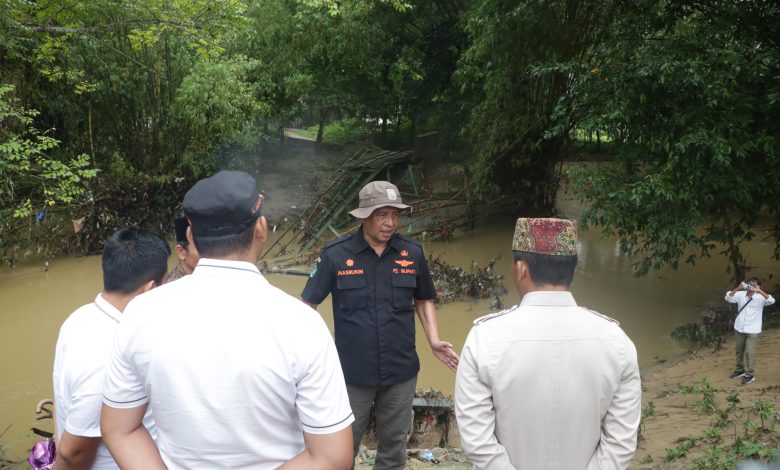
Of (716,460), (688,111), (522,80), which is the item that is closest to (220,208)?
(716,460)

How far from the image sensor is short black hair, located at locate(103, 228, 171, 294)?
2.21 meters

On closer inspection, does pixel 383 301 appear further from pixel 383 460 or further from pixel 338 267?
pixel 383 460

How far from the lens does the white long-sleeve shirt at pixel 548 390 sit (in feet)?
6.54

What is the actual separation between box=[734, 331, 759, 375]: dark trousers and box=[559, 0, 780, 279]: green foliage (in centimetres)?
136

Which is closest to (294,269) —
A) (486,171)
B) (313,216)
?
(313,216)

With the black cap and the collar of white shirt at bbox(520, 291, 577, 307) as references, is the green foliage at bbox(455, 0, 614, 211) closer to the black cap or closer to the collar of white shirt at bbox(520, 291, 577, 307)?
the collar of white shirt at bbox(520, 291, 577, 307)

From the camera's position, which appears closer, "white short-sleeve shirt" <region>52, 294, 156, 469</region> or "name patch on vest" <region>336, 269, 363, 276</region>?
"white short-sleeve shirt" <region>52, 294, 156, 469</region>

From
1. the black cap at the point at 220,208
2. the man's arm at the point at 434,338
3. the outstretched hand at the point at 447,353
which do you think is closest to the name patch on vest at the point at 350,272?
the man's arm at the point at 434,338

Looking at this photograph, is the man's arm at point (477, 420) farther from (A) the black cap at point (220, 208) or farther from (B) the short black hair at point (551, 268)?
(A) the black cap at point (220, 208)

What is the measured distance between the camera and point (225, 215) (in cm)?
168

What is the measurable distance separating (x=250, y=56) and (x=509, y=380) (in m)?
13.8

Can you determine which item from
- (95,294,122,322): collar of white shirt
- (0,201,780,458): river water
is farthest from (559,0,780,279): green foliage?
(95,294,122,322): collar of white shirt

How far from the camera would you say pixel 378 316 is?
3348 mm

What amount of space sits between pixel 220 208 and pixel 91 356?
716 mm
